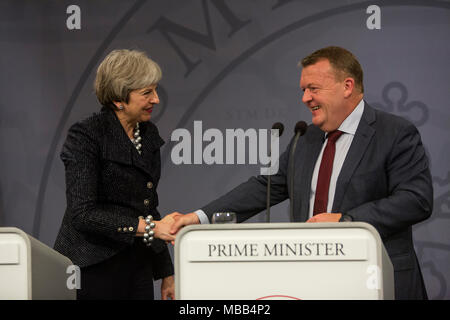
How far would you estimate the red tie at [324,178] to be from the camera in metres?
2.70

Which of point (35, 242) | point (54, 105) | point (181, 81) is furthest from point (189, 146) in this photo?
point (35, 242)

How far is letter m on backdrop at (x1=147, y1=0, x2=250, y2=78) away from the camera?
4188 mm

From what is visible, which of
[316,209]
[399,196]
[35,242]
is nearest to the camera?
[35,242]

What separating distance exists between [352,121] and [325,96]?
0.48 feet

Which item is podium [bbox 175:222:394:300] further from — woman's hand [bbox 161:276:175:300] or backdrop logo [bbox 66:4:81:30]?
backdrop logo [bbox 66:4:81:30]

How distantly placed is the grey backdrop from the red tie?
1318 millimetres

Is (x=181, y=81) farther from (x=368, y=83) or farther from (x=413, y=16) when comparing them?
(x=413, y=16)

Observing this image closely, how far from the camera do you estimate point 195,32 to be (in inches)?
166

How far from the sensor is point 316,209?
2707mm

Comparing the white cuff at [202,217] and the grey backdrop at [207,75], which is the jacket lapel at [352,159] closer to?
the white cuff at [202,217]

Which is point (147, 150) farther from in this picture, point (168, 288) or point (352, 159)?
point (352, 159)

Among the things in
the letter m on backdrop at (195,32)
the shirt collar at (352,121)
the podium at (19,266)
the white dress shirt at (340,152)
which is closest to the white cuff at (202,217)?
the white dress shirt at (340,152)

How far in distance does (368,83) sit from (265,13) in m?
0.73
